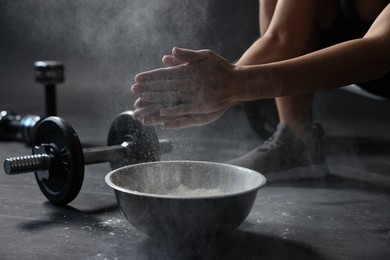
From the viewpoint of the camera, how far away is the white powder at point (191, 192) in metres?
1.01

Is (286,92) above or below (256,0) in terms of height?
below

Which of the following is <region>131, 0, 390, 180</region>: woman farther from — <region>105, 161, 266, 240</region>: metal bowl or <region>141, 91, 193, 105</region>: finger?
<region>105, 161, 266, 240</region>: metal bowl

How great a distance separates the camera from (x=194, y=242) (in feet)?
2.92

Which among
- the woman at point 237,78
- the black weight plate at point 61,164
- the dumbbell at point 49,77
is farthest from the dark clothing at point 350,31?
the dumbbell at point 49,77

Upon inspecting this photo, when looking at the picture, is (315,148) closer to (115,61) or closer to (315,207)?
(315,207)

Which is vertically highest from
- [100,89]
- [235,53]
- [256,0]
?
[256,0]

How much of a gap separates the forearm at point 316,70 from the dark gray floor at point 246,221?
0.26m

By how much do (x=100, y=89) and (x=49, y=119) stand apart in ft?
3.76

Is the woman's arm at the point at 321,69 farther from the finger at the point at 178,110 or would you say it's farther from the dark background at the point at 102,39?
the dark background at the point at 102,39

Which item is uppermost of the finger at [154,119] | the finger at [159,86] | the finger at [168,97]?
the finger at [159,86]

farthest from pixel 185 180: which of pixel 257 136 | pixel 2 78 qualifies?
pixel 2 78

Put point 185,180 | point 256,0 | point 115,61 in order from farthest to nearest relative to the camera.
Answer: point 256,0, point 115,61, point 185,180

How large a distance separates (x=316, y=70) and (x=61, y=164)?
54 centimetres

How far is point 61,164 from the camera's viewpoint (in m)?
1.14
